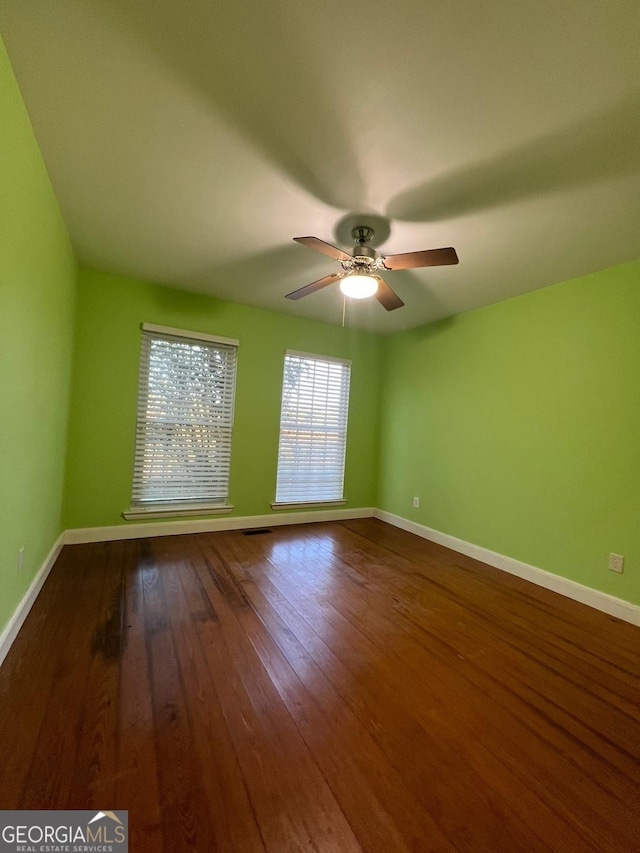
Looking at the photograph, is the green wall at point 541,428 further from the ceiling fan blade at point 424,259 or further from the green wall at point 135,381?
the ceiling fan blade at point 424,259

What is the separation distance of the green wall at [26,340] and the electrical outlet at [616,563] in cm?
368

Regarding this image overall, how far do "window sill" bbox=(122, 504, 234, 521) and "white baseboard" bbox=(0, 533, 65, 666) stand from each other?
0.65m

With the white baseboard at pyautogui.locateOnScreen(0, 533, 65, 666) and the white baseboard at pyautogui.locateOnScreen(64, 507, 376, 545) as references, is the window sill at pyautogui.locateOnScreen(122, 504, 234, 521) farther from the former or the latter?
the white baseboard at pyautogui.locateOnScreen(0, 533, 65, 666)

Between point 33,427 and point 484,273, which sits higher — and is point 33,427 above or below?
below

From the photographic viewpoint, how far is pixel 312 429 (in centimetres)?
428

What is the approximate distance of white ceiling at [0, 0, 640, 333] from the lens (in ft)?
3.67

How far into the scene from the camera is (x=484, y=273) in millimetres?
2713

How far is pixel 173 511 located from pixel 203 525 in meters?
0.36

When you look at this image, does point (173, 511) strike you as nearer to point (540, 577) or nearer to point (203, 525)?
point (203, 525)

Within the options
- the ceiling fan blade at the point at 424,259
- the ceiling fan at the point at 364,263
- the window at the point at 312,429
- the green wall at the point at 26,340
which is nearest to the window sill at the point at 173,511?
the window at the point at 312,429

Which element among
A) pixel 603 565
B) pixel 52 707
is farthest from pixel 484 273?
pixel 52 707

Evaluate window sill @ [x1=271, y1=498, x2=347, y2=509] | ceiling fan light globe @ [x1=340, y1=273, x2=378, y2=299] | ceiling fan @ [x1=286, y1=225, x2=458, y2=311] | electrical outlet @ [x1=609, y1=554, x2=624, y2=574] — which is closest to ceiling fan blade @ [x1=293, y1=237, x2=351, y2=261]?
ceiling fan @ [x1=286, y1=225, x2=458, y2=311]

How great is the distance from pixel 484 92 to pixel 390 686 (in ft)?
8.36

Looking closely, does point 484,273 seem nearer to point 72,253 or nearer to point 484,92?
point 484,92
